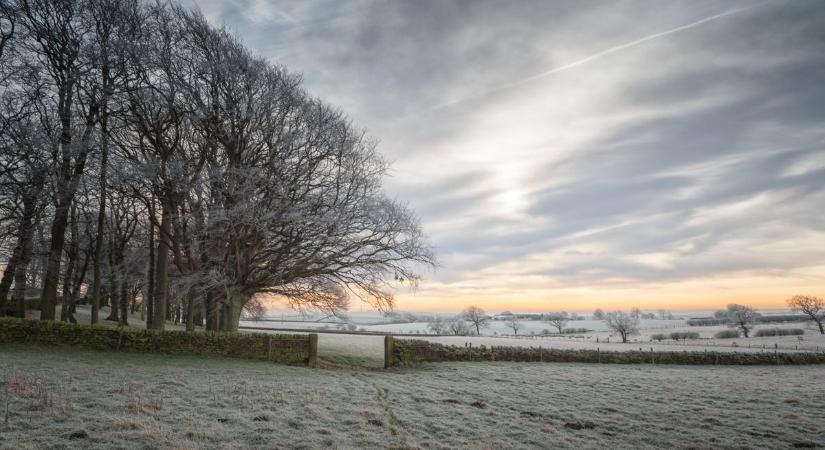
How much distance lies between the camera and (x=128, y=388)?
993 cm

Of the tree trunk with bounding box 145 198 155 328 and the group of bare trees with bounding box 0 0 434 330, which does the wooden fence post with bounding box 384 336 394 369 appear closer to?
the group of bare trees with bounding box 0 0 434 330

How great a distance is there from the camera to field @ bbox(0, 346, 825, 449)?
7203mm

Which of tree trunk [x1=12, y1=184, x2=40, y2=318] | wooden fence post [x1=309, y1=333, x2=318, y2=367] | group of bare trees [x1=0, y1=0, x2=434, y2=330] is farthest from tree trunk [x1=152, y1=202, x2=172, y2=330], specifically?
wooden fence post [x1=309, y1=333, x2=318, y2=367]

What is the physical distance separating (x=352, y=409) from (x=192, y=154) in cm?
1658

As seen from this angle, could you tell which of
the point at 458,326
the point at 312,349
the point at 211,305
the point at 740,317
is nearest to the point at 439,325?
the point at 458,326

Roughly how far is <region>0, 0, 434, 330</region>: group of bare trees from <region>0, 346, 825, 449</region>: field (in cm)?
548

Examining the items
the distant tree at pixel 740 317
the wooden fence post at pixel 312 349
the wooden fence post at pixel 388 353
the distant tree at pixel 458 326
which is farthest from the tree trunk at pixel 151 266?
the distant tree at pixel 740 317

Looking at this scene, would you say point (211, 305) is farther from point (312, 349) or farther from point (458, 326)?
point (458, 326)

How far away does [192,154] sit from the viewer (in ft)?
68.7

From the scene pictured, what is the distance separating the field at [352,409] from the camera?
23.6ft

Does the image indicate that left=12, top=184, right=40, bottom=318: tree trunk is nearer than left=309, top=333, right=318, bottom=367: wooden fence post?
No

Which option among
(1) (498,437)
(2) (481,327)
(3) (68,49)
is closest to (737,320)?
(2) (481,327)

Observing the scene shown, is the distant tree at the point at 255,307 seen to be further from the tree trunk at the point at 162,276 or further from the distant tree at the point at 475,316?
the distant tree at the point at 475,316

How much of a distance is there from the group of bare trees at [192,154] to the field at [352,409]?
548 cm
